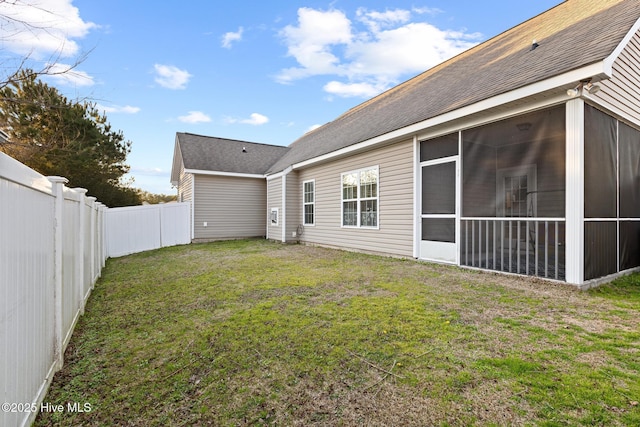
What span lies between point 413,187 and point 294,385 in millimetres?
5384

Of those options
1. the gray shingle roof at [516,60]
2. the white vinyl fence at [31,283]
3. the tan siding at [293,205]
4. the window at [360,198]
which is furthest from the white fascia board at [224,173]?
the white vinyl fence at [31,283]

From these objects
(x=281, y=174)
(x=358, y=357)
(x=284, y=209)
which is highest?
(x=281, y=174)

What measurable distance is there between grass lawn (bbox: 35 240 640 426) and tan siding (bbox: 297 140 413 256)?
266 centimetres

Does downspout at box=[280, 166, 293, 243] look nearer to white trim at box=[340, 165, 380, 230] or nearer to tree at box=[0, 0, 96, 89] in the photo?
white trim at box=[340, 165, 380, 230]

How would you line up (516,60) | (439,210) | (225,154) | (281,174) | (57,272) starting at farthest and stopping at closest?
(225,154) < (281,174) < (439,210) < (516,60) < (57,272)

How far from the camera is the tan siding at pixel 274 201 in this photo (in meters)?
11.8

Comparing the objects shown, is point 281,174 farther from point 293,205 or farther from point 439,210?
point 439,210

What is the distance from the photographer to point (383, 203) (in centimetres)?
749

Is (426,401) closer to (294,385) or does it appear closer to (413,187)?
(294,385)

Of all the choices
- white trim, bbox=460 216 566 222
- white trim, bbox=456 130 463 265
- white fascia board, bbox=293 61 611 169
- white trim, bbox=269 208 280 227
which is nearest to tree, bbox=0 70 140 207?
white trim, bbox=269 208 280 227

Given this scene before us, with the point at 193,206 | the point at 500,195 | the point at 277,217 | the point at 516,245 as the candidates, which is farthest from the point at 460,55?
the point at 193,206

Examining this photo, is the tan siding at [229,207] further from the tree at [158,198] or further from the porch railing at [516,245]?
the tree at [158,198]

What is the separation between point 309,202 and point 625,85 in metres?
8.08

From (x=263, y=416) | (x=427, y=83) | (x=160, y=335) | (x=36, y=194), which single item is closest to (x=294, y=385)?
(x=263, y=416)
